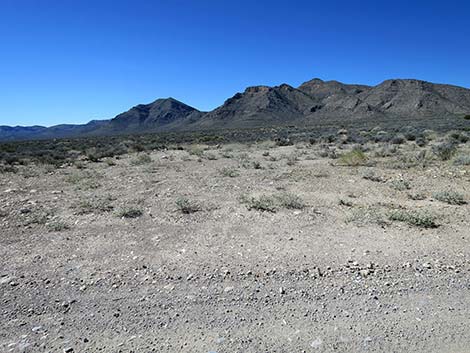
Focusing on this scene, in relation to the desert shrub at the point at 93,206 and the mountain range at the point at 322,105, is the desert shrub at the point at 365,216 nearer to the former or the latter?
the desert shrub at the point at 93,206

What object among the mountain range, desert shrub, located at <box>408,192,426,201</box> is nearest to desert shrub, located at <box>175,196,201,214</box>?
desert shrub, located at <box>408,192,426,201</box>

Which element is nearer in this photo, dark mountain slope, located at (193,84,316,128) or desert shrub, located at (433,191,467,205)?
desert shrub, located at (433,191,467,205)

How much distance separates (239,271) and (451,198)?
5977 millimetres

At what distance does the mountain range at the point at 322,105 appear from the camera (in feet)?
356

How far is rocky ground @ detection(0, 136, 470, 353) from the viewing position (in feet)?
11.3

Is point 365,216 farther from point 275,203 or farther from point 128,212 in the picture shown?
point 128,212

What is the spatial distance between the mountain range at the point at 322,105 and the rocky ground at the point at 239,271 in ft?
279

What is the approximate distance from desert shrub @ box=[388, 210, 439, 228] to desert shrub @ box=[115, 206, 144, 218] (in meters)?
5.46

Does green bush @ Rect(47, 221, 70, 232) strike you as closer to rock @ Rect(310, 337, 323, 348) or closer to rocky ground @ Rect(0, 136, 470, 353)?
rocky ground @ Rect(0, 136, 470, 353)

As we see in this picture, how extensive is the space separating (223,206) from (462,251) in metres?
4.84

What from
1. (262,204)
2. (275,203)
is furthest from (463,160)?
(262,204)

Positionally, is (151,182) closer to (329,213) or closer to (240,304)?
(329,213)

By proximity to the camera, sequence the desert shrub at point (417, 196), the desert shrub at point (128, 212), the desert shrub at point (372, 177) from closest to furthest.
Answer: the desert shrub at point (128, 212) → the desert shrub at point (417, 196) → the desert shrub at point (372, 177)

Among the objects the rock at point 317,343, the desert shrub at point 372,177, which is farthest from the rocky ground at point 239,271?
the desert shrub at point 372,177
